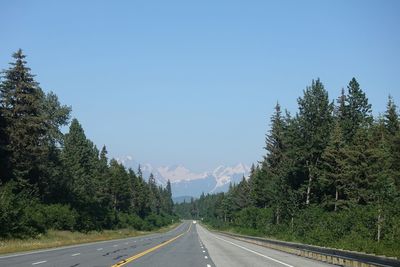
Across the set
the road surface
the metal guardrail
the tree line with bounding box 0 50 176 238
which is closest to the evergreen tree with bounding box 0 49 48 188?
the tree line with bounding box 0 50 176 238

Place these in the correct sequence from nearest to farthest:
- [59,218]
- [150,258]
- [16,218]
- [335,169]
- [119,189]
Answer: [150,258], [16,218], [335,169], [59,218], [119,189]

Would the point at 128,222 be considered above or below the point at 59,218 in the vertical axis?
above

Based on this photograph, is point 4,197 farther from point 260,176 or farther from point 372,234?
point 260,176

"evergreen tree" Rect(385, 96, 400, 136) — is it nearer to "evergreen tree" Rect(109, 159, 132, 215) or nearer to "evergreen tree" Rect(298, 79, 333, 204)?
"evergreen tree" Rect(298, 79, 333, 204)

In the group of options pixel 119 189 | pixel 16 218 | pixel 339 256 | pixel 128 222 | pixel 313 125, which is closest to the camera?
pixel 339 256

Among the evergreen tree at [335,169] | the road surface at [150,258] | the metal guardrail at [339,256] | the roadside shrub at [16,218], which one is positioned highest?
the evergreen tree at [335,169]

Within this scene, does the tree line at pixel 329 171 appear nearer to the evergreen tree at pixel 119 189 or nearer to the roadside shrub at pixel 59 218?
the roadside shrub at pixel 59 218

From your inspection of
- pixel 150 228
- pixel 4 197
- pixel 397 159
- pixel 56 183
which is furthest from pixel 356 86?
pixel 150 228

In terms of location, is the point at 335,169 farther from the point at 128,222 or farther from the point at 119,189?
the point at 119,189

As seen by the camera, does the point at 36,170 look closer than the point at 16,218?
No

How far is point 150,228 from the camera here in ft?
508

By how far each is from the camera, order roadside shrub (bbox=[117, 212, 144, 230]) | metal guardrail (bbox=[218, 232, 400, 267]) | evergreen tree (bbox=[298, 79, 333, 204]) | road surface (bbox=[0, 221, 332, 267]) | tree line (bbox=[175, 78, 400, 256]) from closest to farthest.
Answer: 1. metal guardrail (bbox=[218, 232, 400, 267])
2. road surface (bbox=[0, 221, 332, 267])
3. tree line (bbox=[175, 78, 400, 256])
4. evergreen tree (bbox=[298, 79, 333, 204])
5. roadside shrub (bbox=[117, 212, 144, 230])

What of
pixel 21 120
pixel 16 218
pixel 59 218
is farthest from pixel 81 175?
pixel 16 218

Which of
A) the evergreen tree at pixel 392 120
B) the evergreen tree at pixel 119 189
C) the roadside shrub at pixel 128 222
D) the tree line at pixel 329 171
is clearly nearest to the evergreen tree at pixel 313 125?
the tree line at pixel 329 171
